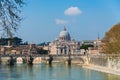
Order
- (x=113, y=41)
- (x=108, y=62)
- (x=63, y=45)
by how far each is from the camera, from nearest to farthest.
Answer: (x=108, y=62)
(x=113, y=41)
(x=63, y=45)

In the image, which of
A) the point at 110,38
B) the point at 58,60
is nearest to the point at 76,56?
the point at 58,60

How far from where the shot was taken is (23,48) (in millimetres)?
143000

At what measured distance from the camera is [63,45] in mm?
162250

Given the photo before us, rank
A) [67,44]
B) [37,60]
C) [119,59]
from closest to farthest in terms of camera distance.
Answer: [119,59], [37,60], [67,44]

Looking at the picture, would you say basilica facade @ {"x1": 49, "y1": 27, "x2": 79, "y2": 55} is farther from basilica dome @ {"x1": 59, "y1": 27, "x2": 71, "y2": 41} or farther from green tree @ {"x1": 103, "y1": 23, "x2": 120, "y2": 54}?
green tree @ {"x1": 103, "y1": 23, "x2": 120, "y2": 54}

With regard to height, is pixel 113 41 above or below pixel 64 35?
below

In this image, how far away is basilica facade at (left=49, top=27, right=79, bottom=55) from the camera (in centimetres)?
16100

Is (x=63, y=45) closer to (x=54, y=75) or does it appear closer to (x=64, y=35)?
(x=64, y=35)

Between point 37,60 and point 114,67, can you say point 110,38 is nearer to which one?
point 114,67

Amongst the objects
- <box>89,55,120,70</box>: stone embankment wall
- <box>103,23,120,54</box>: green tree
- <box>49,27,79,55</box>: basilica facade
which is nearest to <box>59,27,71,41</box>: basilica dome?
<box>49,27,79,55</box>: basilica facade

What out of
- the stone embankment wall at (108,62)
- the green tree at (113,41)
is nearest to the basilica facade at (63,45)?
the stone embankment wall at (108,62)

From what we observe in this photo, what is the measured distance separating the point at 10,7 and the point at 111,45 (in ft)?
188

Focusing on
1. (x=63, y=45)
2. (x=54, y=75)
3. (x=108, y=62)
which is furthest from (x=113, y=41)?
(x=63, y=45)

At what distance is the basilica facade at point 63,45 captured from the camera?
6339 inches
